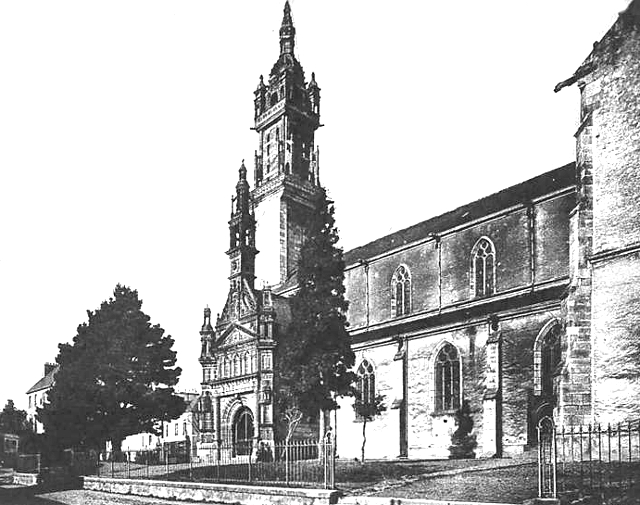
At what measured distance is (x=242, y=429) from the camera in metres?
42.8

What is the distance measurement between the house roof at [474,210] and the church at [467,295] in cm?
17

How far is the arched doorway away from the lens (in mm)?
40656

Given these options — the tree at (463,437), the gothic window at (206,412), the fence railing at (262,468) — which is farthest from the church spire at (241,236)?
the tree at (463,437)

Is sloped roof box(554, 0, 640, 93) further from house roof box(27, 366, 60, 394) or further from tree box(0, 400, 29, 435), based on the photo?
house roof box(27, 366, 60, 394)

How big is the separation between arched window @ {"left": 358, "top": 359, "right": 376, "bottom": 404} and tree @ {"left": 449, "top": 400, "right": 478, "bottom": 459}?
21.6 feet

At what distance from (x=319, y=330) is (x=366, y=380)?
39.8ft

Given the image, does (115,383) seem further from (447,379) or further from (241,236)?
(447,379)

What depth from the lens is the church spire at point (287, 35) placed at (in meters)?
55.8

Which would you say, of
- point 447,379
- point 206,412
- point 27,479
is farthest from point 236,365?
point 447,379

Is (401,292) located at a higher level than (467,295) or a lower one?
higher

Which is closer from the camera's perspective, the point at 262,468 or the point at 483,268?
the point at 262,468

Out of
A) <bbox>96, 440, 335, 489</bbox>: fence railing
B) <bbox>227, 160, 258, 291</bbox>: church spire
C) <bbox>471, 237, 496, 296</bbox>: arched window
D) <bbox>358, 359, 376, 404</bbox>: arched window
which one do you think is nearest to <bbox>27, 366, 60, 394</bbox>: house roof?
<bbox>227, 160, 258, 291</bbox>: church spire

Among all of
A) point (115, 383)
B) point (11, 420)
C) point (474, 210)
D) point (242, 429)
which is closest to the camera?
point (474, 210)

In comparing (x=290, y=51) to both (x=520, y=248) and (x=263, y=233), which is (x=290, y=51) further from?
→ (x=520, y=248)
